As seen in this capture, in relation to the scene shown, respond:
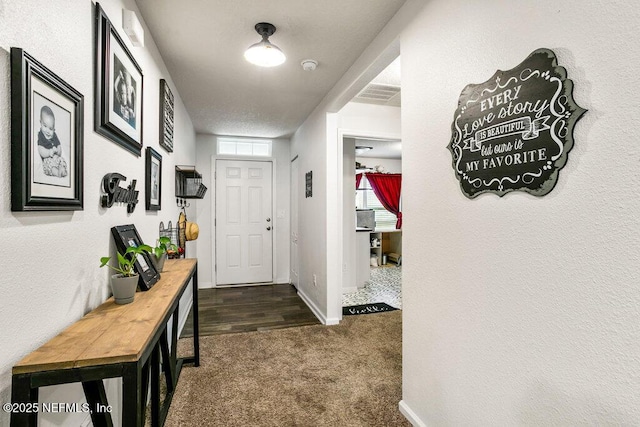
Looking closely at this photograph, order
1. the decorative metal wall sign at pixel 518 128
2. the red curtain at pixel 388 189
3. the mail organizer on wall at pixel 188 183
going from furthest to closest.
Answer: the red curtain at pixel 388 189
the mail organizer on wall at pixel 188 183
the decorative metal wall sign at pixel 518 128

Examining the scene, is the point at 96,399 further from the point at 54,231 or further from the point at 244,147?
the point at 244,147

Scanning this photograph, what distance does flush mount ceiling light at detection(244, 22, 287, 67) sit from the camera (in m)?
1.98

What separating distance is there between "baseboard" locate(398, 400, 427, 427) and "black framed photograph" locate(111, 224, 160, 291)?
1.56m

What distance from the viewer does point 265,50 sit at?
2.04 m

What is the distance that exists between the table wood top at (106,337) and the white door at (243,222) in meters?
3.55

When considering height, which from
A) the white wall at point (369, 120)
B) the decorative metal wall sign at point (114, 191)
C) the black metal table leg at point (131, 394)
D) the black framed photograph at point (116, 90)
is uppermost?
the white wall at point (369, 120)

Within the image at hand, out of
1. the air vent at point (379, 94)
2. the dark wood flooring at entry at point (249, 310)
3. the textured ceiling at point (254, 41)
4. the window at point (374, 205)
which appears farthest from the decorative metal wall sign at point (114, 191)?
the window at point (374, 205)

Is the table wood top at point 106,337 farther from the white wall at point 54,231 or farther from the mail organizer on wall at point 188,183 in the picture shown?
the mail organizer on wall at point 188,183

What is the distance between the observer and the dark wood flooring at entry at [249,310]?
129 inches

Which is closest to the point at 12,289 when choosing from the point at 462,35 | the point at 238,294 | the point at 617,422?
the point at 617,422

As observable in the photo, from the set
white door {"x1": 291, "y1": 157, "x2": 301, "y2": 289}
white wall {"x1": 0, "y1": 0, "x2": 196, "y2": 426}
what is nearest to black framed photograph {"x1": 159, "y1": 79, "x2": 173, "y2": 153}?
white wall {"x1": 0, "y1": 0, "x2": 196, "y2": 426}

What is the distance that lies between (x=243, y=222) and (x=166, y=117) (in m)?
2.69

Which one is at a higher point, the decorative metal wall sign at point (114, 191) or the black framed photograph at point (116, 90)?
the black framed photograph at point (116, 90)

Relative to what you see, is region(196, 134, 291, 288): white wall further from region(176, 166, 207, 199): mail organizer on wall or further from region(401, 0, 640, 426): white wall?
region(401, 0, 640, 426): white wall
